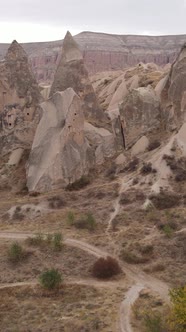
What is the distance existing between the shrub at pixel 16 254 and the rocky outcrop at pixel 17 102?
19069 millimetres

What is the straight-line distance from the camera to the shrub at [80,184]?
135 feet

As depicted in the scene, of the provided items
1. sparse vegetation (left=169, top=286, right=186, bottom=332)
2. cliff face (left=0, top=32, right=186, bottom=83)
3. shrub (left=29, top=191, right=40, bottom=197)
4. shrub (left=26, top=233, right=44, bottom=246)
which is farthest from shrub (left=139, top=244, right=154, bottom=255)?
cliff face (left=0, top=32, right=186, bottom=83)

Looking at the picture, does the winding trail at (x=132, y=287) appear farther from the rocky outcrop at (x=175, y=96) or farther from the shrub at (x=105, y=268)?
the rocky outcrop at (x=175, y=96)

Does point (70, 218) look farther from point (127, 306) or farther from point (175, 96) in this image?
point (175, 96)

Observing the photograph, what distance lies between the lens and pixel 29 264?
29.4m

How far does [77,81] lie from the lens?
168 ft

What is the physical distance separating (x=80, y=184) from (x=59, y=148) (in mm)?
3751

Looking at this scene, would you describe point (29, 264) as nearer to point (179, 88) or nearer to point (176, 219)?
point (176, 219)

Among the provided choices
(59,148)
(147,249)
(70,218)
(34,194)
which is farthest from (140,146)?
(147,249)

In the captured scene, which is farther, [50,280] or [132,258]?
[132,258]

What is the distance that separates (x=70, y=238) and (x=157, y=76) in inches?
1320

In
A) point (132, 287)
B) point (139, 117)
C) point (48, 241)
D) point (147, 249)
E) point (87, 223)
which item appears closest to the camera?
point (132, 287)

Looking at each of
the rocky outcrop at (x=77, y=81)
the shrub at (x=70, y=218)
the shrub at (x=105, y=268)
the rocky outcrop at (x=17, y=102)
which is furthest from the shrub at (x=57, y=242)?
the rocky outcrop at (x=77, y=81)

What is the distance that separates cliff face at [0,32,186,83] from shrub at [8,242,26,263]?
14036 centimetres
